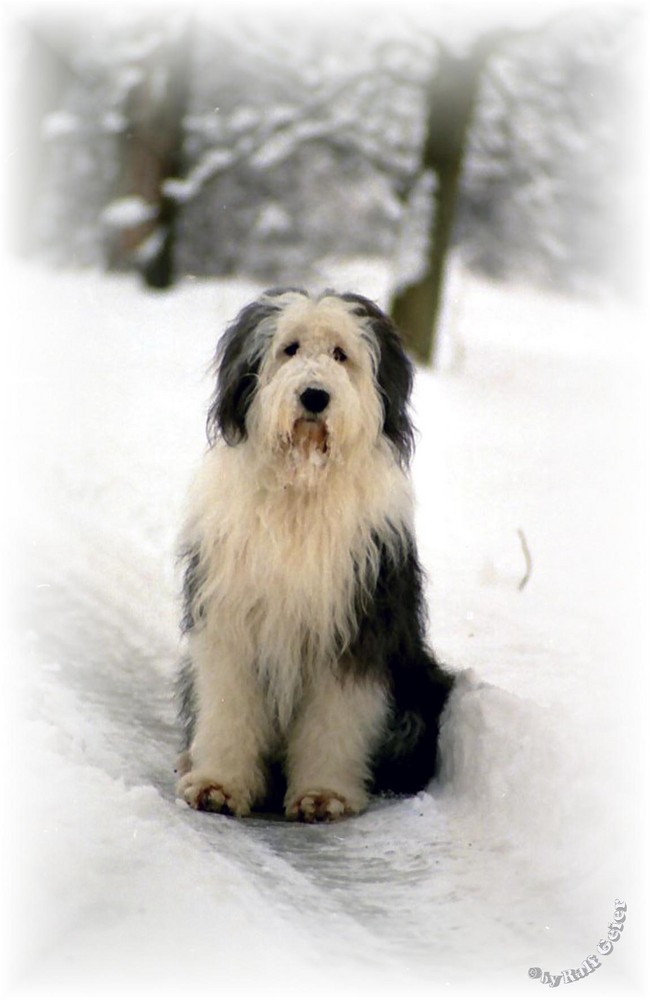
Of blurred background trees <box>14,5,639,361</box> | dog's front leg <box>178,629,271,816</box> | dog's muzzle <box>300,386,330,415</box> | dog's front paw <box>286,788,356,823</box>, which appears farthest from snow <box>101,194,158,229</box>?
dog's front paw <box>286,788,356,823</box>

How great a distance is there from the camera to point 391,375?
3.62 metres

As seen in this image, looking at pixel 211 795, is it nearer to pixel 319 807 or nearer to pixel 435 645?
pixel 319 807

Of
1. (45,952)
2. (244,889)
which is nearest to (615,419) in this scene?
(244,889)

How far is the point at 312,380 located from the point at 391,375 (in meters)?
0.37

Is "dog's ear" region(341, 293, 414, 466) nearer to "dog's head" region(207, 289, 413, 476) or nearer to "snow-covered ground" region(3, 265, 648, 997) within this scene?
"dog's head" region(207, 289, 413, 476)

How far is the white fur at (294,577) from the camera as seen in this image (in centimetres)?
349

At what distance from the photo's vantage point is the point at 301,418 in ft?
11.1

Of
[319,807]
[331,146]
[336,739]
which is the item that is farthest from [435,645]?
[331,146]

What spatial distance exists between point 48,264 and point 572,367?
2.16m

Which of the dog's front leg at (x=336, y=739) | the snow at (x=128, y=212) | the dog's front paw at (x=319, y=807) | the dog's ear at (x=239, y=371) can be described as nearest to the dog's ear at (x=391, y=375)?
the dog's ear at (x=239, y=371)

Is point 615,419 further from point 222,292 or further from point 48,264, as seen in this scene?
point 48,264

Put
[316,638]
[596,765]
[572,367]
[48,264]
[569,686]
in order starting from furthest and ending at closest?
[572,367] → [48,264] → [569,686] → [316,638] → [596,765]

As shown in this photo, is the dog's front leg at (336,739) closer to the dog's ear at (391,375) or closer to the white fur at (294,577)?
the white fur at (294,577)

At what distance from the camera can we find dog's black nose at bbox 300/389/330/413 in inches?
131
